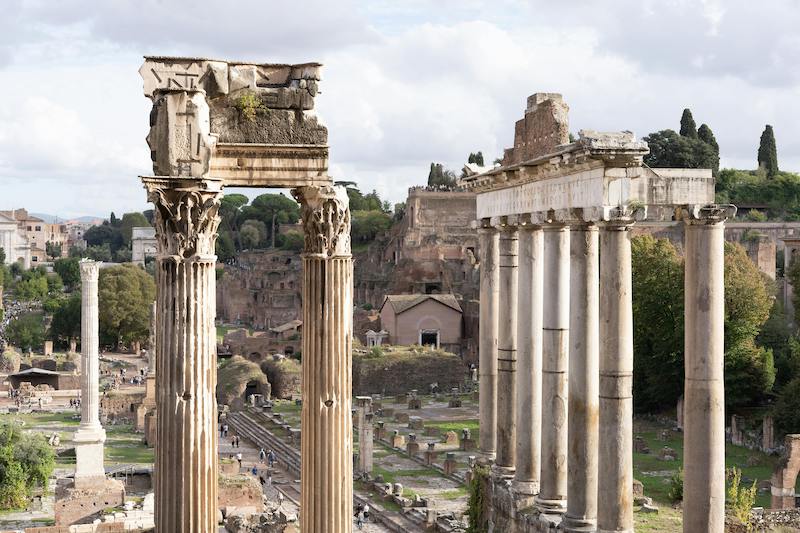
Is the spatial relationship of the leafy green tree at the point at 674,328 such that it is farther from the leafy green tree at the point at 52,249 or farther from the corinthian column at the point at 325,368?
the leafy green tree at the point at 52,249

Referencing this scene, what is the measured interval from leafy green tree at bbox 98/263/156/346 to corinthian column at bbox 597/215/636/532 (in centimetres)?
4838

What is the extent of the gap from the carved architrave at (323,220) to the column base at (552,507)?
617cm

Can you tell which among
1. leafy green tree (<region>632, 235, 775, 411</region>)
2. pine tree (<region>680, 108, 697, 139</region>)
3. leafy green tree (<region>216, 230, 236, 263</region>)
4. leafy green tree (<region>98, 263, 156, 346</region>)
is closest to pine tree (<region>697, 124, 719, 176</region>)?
pine tree (<region>680, 108, 697, 139</region>)

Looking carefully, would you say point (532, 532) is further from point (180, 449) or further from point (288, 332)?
point (288, 332)

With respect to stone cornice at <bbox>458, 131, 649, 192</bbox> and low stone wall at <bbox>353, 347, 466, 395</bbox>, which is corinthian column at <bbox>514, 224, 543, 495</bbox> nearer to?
stone cornice at <bbox>458, 131, 649, 192</bbox>

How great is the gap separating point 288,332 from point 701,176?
46.4 metres

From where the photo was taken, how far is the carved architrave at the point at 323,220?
7643 millimetres

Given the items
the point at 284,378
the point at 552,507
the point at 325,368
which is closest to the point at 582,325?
the point at 552,507

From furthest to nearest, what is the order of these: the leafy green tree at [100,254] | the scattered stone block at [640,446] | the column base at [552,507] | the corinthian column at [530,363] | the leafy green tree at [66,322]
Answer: the leafy green tree at [100,254], the leafy green tree at [66,322], the scattered stone block at [640,446], the corinthian column at [530,363], the column base at [552,507]

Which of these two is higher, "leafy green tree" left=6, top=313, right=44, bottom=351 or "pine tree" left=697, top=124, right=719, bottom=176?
"pine tree" left=697, top=124, right=719, bottom=176

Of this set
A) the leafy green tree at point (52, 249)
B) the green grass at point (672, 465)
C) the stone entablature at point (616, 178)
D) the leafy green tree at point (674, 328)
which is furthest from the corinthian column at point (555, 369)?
the leafy green tree at point (52, 249)

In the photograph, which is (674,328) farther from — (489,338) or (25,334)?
(25,334)

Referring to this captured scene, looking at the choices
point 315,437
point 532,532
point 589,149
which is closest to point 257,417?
point 532,532

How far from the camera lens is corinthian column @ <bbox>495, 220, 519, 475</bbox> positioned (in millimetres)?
14547
